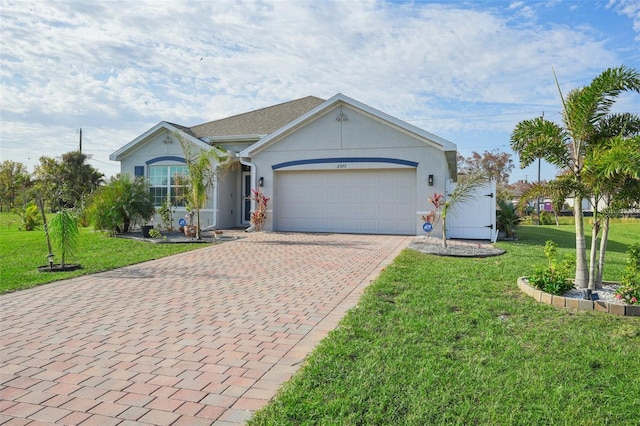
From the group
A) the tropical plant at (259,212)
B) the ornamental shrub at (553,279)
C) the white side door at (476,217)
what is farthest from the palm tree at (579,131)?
the tropical plant at (259,212)

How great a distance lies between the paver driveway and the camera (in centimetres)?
310

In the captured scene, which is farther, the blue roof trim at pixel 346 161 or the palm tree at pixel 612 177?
the blue roof trim at pixel 346 161

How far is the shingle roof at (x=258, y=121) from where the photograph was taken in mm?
19219

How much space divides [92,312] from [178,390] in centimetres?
294

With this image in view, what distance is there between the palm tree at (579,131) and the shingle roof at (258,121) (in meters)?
13.4

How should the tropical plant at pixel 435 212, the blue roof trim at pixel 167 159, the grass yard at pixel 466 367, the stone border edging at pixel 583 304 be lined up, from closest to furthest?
the grass yard at pixel 466 367 → the stone border edging at pixel 583 304 → the tropical plant at pixel 435 212 → the blue roof trim at pixel 167 159

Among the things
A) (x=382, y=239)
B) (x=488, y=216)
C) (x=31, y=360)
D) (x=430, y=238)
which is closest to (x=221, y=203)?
(x=382, y=239)

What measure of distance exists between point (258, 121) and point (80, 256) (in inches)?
454

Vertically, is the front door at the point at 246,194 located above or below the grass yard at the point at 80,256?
above

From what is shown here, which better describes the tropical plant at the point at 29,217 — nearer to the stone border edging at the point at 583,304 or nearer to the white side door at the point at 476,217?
the white side door at the point at 476,217

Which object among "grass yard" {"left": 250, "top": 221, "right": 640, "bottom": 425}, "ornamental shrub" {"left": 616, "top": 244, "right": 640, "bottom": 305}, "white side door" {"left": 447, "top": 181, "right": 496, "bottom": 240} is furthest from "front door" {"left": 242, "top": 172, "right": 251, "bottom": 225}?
"ornamental shrub" {"left": 616, "top": 244, "right": 640, "bottom": 305}

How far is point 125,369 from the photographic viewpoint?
146 inches

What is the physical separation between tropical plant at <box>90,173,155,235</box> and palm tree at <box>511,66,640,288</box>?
13.0 m

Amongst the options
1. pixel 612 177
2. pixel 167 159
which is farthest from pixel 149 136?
pixel 612 177
